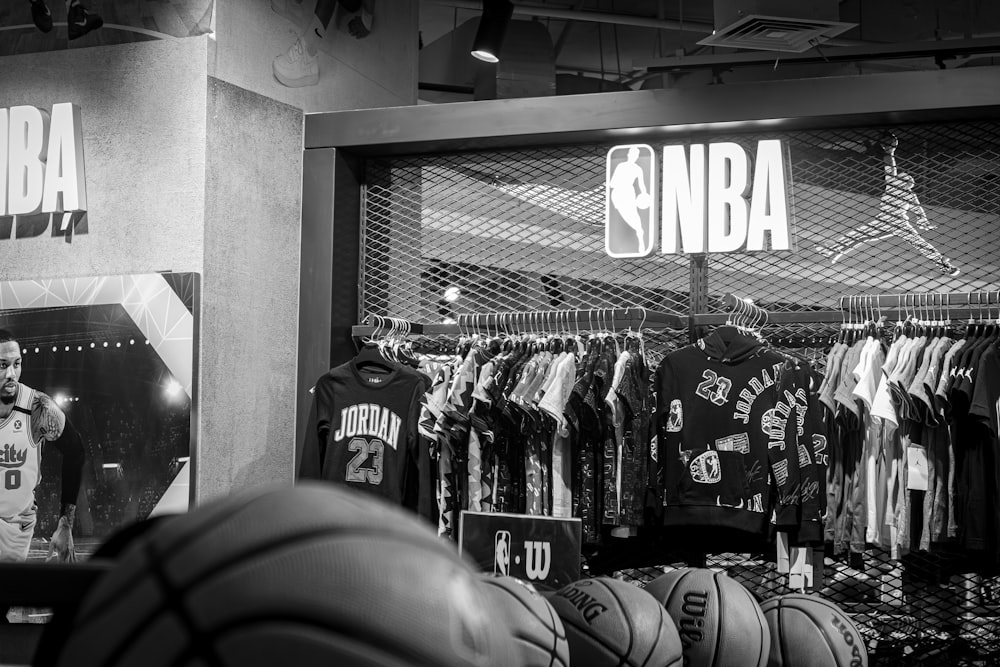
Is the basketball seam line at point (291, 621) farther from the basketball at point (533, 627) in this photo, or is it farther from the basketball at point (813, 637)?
the basketball at point (813, 637)

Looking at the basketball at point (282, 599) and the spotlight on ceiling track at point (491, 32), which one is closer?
the basketball at point (282, 599)

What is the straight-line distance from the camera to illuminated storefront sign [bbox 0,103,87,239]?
4648 millimetres

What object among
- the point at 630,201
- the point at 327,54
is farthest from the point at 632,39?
the point at 630,201

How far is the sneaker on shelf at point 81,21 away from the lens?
4712 mm

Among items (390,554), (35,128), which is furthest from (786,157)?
(390,554)

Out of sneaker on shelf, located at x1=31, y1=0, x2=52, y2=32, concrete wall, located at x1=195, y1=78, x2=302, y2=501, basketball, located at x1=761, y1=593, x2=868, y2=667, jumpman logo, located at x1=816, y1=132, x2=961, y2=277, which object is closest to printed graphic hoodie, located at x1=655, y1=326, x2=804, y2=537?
jumpman logo, located at x1=816, y1=132, x2=961, y2=277

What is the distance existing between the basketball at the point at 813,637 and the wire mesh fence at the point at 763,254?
6.35 feet

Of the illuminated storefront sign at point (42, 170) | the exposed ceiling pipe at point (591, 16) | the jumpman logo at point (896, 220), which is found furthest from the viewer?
the exposed ceiling pipe at point (591, 16)

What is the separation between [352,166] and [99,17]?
1.29 meters

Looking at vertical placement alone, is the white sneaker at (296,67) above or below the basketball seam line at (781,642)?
above

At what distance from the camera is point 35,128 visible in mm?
4711

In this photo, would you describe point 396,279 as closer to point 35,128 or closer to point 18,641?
point 35,128

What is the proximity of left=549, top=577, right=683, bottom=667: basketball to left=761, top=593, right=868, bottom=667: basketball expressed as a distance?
0.48 meters

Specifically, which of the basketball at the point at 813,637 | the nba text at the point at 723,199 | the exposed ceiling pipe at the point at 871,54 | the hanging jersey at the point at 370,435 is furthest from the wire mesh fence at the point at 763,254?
the basketball at the point at 813,637
